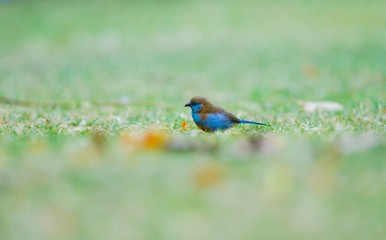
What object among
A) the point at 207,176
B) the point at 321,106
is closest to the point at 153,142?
the point at 207,176

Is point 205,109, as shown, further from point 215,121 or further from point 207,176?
point 207,176

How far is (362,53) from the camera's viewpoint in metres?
13.2

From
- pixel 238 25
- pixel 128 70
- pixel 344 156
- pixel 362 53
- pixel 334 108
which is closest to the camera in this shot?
pixel 344 156

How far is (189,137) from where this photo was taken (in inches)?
198

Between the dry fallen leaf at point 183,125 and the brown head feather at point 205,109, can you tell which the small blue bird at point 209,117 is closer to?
the brown head feather at point 205,109

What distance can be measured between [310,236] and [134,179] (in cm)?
94

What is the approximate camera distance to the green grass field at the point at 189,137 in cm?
328

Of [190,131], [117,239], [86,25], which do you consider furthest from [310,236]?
[86,25]

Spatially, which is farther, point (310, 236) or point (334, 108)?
point (334, 108)

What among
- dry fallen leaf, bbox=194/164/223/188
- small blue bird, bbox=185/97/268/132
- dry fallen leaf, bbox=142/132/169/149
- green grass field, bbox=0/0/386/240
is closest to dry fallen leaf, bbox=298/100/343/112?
green grass field, bbox=0/0/386/240

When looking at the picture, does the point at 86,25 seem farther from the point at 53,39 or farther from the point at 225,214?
the point at 225,214

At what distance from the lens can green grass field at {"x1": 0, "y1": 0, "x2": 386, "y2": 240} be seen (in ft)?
10.8

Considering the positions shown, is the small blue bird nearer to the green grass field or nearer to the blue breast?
the blue breast

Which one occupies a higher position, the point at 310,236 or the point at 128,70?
the point at 128,70
